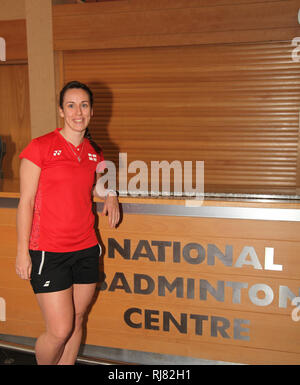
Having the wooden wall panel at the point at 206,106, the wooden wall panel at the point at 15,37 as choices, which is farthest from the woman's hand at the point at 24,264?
the wooden wall panel at the point at 15,37

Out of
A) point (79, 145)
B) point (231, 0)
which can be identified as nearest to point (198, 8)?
point (231, 0)

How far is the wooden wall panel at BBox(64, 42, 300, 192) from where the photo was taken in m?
4.29

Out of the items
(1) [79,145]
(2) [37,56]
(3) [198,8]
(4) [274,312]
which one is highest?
(3) [198,8]

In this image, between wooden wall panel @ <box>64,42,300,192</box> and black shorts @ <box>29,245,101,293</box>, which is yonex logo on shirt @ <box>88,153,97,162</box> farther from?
wooden wall panel @ <box>64,42,300,192</box>

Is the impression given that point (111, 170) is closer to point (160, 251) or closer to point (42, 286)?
point (160, 251)

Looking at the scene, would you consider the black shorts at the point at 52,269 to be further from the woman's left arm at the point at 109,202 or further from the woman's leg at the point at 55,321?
the woman's left arm at the point at 109,202

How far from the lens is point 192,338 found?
2223mm

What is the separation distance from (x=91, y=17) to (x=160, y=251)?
354cm

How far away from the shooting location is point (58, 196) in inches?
69.0

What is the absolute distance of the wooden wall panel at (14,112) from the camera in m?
5.19

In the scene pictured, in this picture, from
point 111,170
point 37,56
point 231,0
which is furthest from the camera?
point 37,56
